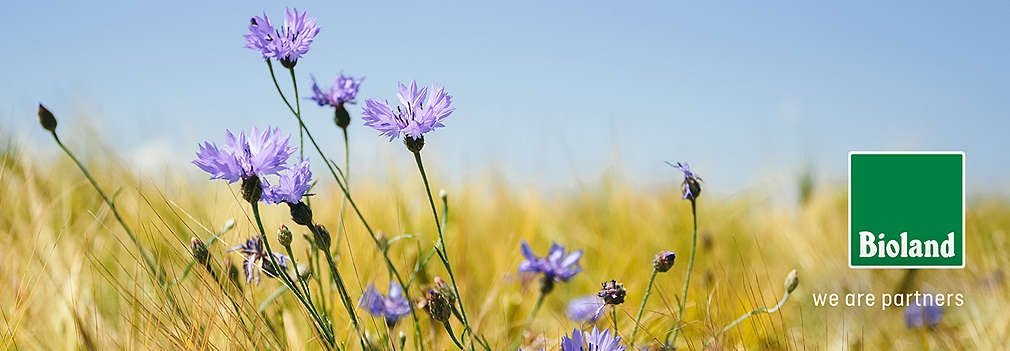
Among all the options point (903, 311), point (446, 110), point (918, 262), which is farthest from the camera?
point (903, 311)

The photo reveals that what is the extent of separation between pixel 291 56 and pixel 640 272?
121 centimetres

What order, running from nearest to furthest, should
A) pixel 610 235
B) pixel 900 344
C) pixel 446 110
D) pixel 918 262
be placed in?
pixel 446 110
pixel 918 262
pixel 900 344
pixel 610 235

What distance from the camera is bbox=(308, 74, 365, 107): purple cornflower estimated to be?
0.88 m

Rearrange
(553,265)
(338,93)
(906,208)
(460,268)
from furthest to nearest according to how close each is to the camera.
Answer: (460,268) → (906,208) → (553,265) → (338,93)

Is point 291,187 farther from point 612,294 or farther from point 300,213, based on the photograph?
point 612,294

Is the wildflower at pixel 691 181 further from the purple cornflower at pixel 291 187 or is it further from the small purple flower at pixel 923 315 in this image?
the small purple flower at pixel 923 315

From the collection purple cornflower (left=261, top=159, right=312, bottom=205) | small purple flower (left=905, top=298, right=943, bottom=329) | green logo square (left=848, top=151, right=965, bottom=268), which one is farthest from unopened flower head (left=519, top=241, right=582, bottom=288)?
small purple flower (left=905, top=298, right=943, bottom=329)

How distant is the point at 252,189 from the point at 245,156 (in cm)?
3

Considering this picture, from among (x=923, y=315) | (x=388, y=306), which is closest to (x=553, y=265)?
(x=388, y=306)

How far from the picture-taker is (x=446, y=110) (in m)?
0.66

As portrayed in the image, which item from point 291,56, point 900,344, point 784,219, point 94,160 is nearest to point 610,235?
point 784,219

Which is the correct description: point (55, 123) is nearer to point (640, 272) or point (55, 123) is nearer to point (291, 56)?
point (291, 56)

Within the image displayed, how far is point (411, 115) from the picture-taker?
2.24 ft

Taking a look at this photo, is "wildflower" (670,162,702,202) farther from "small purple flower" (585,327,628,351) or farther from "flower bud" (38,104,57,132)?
"flower bud" (38,104,57,132)
